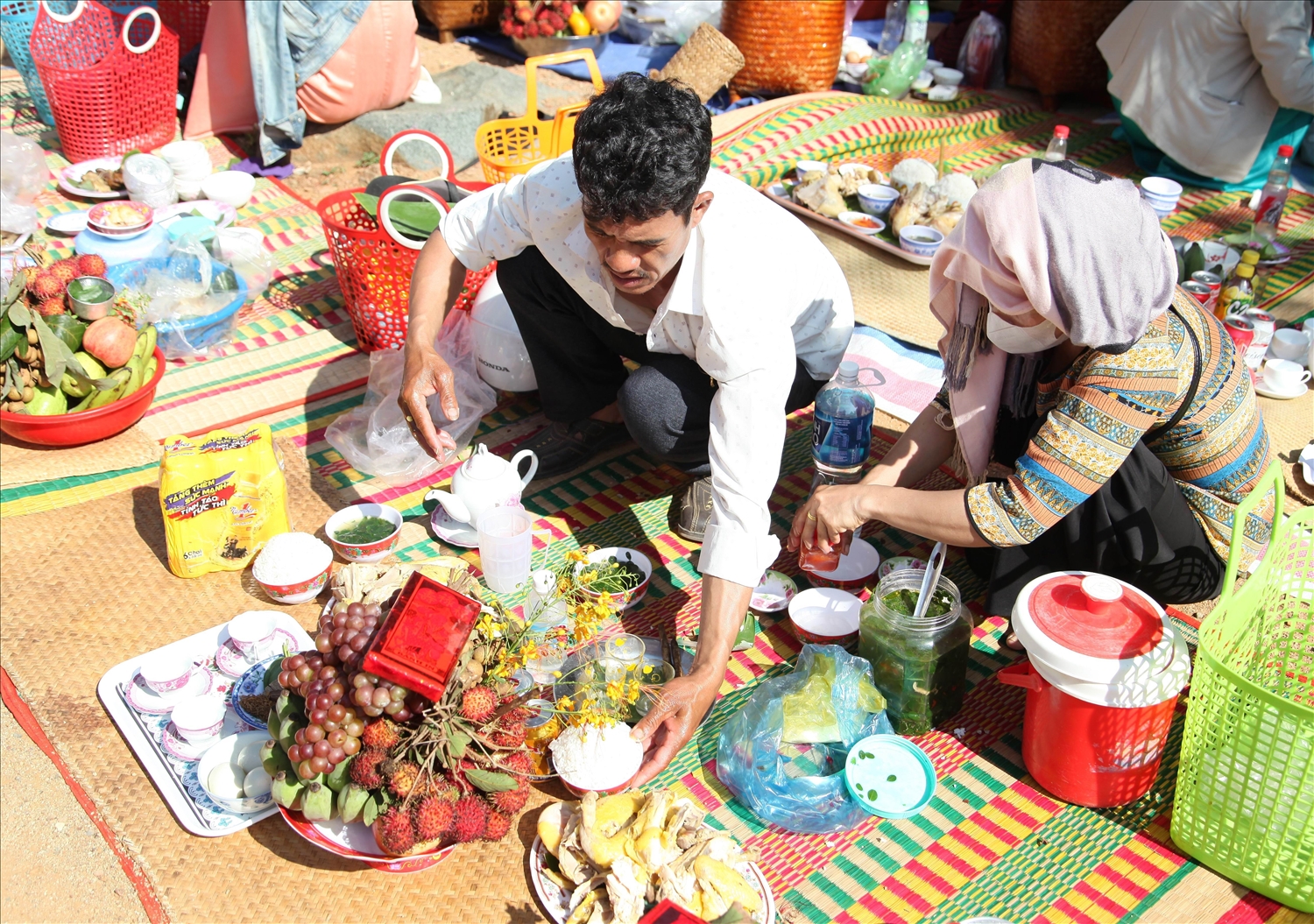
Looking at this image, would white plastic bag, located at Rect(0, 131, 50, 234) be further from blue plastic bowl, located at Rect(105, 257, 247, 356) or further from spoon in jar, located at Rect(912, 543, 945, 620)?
spoon in jar, located at Rect(912, 543, 945, 620)

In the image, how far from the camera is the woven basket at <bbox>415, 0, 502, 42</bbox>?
6594 millimetres

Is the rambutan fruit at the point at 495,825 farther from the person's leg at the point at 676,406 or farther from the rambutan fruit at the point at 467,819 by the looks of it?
the person's leg at the point at 676,406

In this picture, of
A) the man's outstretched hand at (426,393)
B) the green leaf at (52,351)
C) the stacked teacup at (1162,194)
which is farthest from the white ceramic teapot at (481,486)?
the stacked teacup at (1162,194)

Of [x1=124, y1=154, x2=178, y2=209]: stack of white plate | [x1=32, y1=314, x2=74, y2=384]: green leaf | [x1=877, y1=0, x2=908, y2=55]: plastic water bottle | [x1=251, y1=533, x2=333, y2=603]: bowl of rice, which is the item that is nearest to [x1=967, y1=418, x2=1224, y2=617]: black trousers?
[x1=251, y1=533, x2=333, y2=603]: bowl of rice

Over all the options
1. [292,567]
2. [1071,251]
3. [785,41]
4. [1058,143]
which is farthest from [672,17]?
[1071,251]

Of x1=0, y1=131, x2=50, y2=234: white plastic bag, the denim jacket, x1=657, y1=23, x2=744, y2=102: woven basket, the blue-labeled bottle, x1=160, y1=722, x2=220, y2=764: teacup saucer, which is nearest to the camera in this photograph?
x1=160, y1=722, x2=220, y2=764: teacup saucer

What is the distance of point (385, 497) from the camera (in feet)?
10.3

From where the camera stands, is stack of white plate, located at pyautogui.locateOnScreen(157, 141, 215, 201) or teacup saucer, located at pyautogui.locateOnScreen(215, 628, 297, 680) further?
stack of white plate, located at pyautogui.locateOnScreen(157, 141, 215, 201)

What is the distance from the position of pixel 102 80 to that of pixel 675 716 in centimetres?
444

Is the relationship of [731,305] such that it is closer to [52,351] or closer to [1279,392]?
[52,351]

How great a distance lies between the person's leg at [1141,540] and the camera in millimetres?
2322

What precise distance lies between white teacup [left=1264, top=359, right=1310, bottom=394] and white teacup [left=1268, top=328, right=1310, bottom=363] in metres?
0.13

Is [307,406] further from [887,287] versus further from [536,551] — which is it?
[887,287]

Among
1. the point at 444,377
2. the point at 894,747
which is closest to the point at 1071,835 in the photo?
the point at 894,747
